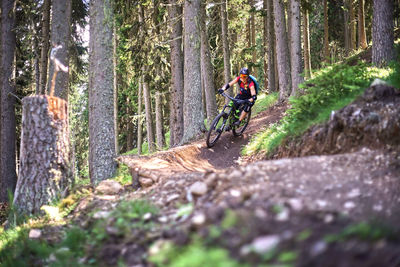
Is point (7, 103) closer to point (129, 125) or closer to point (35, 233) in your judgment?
point (35, 233)

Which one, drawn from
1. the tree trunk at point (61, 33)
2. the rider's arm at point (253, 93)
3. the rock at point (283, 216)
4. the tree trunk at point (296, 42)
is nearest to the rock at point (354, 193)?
the rock at point (283, 216)

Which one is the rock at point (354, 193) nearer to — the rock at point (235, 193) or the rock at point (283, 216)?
the rock at point (283, 216)

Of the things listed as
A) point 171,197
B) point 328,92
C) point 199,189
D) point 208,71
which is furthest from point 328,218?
point 208,71

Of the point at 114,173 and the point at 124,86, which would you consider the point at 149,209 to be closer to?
the point at 114,173

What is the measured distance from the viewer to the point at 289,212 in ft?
9.98

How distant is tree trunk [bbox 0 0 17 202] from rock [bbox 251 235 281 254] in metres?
13.4

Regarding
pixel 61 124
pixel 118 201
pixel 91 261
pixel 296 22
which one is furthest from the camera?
pixel 296 22

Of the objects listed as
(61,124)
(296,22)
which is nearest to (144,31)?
(296,22)

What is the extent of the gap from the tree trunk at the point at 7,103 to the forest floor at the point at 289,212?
1007cm

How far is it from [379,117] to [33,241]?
5.27 metres

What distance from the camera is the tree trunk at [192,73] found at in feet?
37.8

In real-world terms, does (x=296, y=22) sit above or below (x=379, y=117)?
above

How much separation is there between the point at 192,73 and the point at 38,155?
22.3ft

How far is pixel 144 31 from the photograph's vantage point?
15.0 meters
